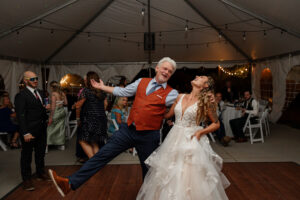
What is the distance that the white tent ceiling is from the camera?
19.5 feet

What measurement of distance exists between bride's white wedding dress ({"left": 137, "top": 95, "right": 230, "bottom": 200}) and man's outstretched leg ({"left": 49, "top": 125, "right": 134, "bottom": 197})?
290 mm

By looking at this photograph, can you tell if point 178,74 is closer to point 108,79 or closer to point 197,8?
point 108,79

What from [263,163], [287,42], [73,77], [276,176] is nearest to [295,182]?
[276,176]

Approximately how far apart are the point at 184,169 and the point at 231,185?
4.75ft

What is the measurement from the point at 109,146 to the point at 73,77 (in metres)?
9.03

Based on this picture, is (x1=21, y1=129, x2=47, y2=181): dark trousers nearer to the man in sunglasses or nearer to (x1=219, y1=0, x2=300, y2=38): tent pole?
the man in sunglasses

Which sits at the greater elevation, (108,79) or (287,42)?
(287,42)

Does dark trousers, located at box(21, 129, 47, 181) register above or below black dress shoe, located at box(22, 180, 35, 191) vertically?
above

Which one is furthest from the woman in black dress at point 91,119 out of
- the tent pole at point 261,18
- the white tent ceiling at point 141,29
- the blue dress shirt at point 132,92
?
the tent pole at point 261,18

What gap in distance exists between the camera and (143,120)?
2.36 meters

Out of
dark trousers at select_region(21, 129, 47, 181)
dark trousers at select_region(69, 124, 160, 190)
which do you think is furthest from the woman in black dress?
dark trousers at select_region(69, 124, 160, 190)

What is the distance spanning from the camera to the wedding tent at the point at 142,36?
19.8 ft

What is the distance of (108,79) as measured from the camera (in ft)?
31.5

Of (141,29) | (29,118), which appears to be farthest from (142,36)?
(29,118)
